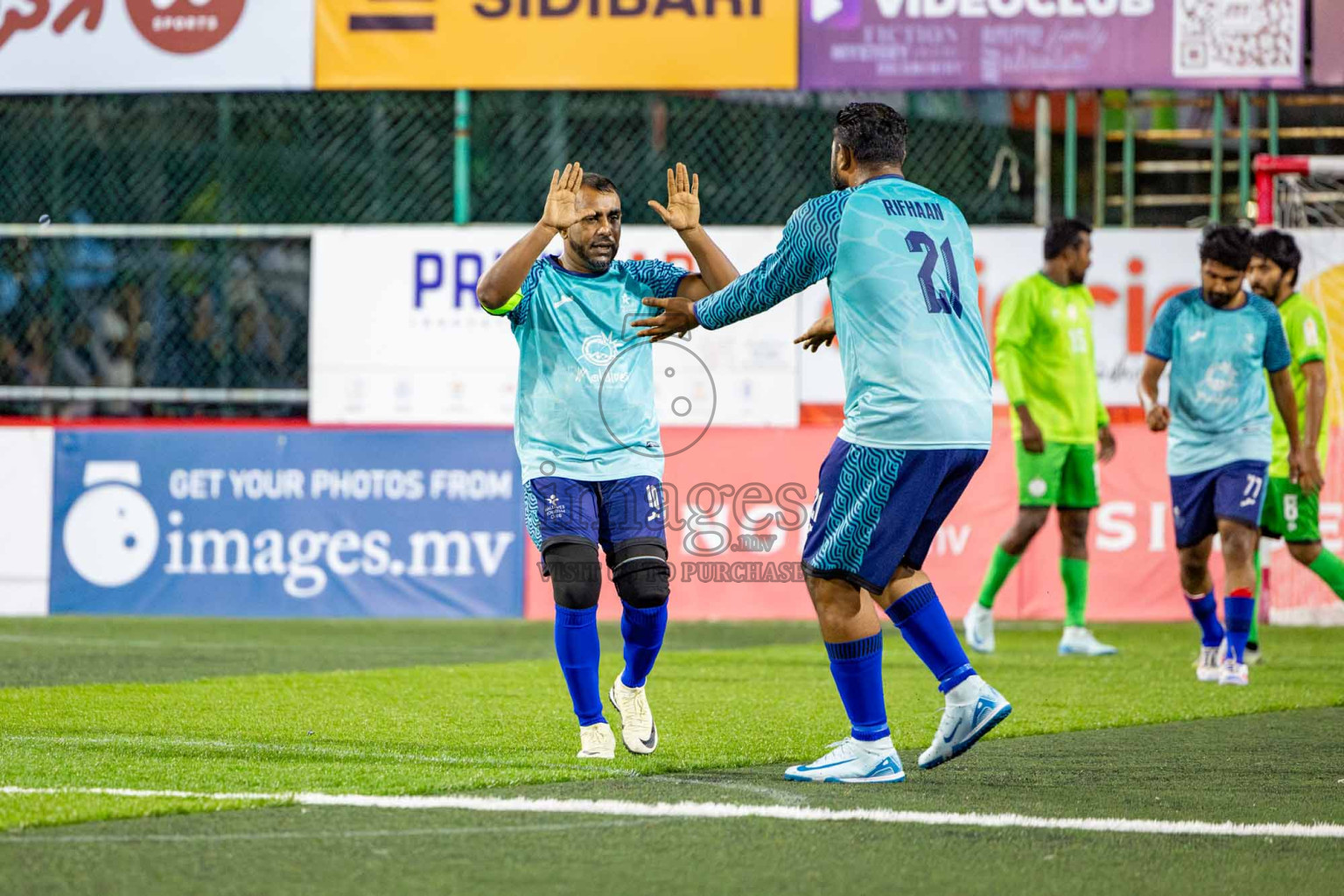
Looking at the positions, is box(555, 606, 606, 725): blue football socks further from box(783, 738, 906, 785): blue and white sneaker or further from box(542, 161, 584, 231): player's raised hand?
box(542, 161, 584, 231): player's raised hand

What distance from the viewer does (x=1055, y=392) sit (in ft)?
36.9

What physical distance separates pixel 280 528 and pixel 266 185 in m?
4.54

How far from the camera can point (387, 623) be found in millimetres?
13672

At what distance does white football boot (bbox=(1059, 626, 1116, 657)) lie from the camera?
10922 millimetres

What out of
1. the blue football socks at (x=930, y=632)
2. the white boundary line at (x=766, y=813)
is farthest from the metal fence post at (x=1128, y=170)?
the white boundary line at (x=766, y=813)

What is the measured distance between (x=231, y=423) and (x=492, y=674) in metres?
5.37

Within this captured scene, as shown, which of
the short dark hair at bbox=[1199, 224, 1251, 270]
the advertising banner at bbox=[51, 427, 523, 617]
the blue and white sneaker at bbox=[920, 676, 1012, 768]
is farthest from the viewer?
the advertising banner at bbox=[51, 427, 523, 617]

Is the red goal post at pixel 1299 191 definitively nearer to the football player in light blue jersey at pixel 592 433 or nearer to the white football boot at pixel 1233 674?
the white football boot at pixel 1233 674

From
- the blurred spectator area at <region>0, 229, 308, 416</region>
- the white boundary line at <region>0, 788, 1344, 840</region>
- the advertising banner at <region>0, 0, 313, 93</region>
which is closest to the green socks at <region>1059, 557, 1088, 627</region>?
the white boundary line at <region>0, 788, 1344, 840</region>

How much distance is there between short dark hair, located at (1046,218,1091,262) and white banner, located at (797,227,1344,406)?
133 inches

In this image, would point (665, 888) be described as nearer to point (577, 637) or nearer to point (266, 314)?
point (577, 637)

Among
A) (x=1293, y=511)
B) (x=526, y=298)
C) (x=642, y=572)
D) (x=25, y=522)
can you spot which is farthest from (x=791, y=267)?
(x=25, y=522)

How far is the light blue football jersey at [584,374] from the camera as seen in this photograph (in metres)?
6.25

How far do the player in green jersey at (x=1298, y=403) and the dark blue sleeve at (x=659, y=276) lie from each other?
15.2ft
